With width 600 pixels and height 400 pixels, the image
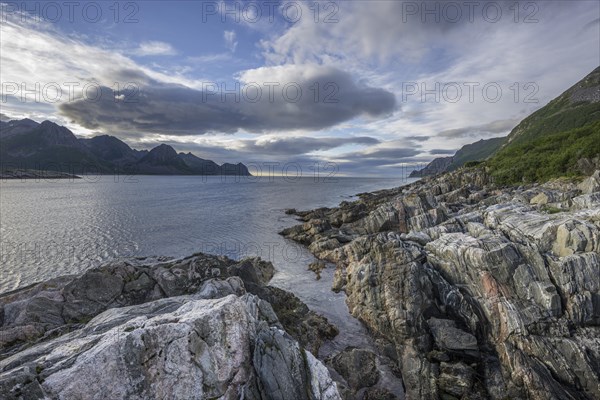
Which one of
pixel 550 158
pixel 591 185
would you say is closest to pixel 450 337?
pixel 591 185

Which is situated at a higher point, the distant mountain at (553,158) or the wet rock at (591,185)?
the distant mountain at (553,158)

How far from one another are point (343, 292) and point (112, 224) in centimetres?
5771

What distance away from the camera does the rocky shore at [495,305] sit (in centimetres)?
1545

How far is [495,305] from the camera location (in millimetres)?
18781

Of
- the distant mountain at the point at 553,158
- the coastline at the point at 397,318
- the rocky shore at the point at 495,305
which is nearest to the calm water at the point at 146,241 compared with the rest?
the coastline at the point at 397,318

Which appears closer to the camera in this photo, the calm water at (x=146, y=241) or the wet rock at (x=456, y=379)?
the wet rock at (x=456, y=379)

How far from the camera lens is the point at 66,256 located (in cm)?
4253

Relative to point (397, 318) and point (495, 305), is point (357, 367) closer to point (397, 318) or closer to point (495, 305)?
point (397, 318)

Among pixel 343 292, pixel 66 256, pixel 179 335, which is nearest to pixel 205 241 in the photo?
pixel 66 256

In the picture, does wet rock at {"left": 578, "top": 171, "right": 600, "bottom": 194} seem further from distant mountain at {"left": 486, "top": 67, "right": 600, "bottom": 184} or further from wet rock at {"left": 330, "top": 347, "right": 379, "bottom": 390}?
wet rock at {"left": 330, "top": 347, "right": 379, "bottom": 390}

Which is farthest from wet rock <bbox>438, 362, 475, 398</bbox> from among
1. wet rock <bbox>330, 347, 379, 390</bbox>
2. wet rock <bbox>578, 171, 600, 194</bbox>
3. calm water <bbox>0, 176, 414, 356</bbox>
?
wet rock <bbox>578, 171, 600, 194</bbox>

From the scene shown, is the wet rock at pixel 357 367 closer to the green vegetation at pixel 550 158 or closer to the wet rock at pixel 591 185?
the wet rock at pixel 591 185

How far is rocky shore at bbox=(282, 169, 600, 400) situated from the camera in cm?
1545

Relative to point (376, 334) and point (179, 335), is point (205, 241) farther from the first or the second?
point (179, 335)
